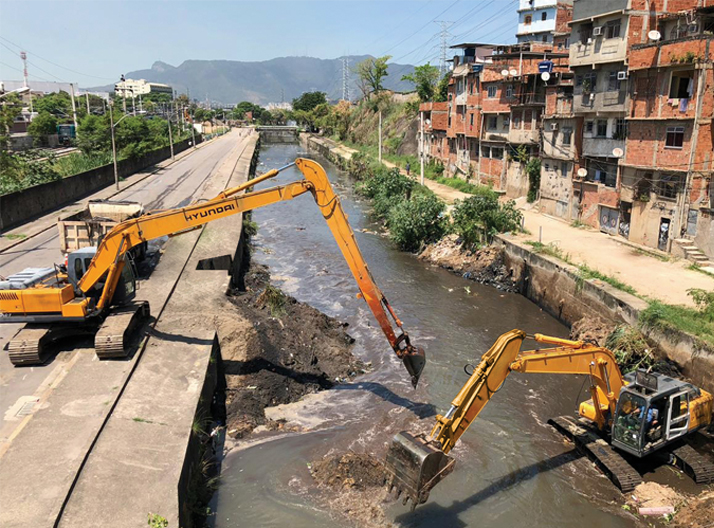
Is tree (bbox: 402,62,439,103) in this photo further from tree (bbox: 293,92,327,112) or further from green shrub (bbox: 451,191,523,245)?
tree (bbox: 293,92,327,112)

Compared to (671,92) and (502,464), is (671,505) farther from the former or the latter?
(671,92)

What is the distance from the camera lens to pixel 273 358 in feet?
54.7

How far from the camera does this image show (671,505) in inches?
460

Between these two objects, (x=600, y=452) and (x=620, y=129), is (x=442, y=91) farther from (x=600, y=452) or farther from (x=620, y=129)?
(x=600, y=452)

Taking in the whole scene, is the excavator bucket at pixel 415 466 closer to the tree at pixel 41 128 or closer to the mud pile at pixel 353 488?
the mud pile at pixel 353 488

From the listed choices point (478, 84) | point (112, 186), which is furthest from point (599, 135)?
point (112, 186)

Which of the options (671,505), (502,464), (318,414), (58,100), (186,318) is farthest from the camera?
(58,100)

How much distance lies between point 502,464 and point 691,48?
61.5ft

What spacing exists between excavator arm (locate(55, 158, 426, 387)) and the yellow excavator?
2658 millimetres

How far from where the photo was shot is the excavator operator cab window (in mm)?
11805

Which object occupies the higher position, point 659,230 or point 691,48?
point 691,48

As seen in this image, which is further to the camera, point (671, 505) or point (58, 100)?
point (58, 100)

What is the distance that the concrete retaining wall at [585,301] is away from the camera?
15680mm

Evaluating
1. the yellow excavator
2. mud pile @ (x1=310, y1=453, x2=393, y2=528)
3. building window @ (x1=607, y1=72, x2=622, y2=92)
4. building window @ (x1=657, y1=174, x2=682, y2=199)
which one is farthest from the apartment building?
mud pile @ (x1=310, y1=453, x2=393, y2=528)
